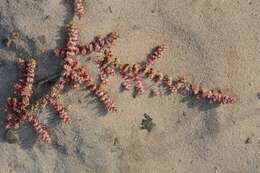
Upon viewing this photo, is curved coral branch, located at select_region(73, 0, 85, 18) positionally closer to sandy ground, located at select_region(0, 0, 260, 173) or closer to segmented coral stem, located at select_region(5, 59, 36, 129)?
sandy ground, located at select_region(0, 0, 260, 173)

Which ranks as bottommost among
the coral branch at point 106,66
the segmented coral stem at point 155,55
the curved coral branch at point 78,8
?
the coral branch at point 106,66

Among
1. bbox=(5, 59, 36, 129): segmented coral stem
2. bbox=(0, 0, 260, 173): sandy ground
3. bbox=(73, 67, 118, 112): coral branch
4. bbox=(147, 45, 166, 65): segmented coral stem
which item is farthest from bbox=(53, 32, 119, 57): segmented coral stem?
bbox=(147, 45, 166, 65): segmented coral stem

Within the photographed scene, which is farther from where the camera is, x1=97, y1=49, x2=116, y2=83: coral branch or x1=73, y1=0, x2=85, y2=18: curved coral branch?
x1=97, y1=49, x2=116, y2=83: coral branch

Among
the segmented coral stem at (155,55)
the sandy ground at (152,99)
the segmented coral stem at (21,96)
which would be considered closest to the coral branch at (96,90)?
the sandy ground at (152,99)

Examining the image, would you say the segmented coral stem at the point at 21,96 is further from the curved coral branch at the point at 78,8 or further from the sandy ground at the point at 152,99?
the curved coral branch at the point at 78,8

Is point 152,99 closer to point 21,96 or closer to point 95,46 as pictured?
point 95,46

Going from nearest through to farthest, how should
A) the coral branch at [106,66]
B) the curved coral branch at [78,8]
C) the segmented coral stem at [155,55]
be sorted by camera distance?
the curved coral branch at [78,8] → the coral branch at [106,66] → the segmented coral stem at [155,55]

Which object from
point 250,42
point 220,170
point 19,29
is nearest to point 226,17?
point 250,42

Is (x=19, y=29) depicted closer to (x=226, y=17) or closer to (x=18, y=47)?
(x=18, y=47)

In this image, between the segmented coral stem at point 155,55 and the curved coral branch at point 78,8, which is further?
the segmented coral stem at point 155,55
